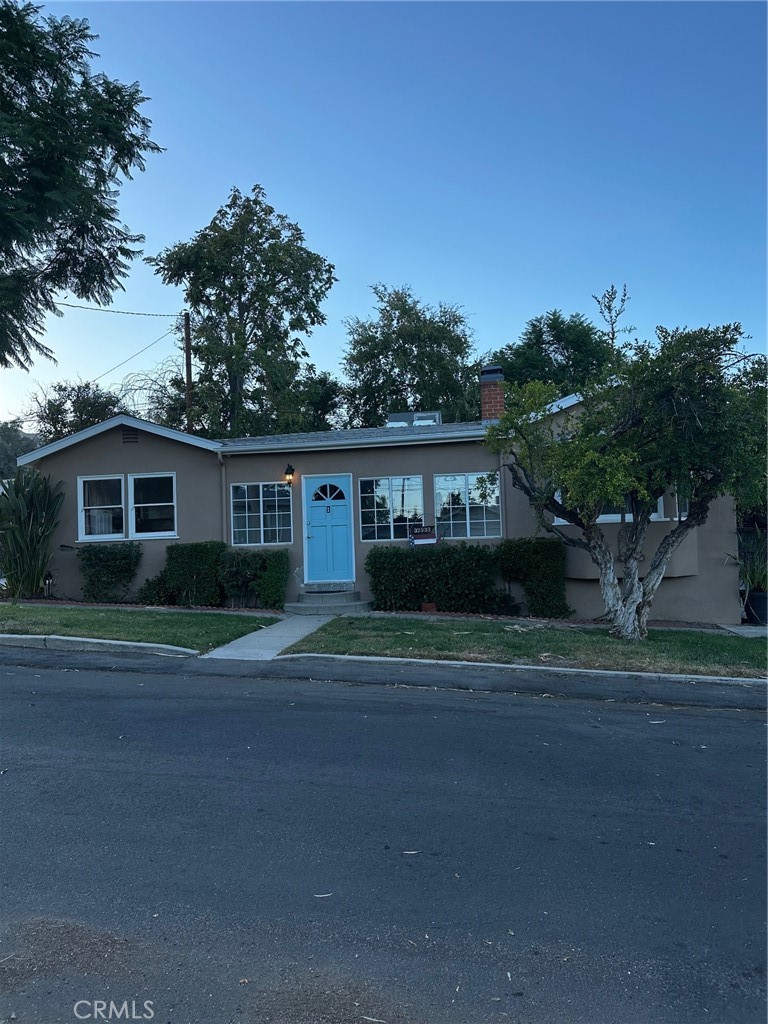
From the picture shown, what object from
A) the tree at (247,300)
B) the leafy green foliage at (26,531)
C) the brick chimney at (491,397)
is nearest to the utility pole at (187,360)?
the tree at (247,300)

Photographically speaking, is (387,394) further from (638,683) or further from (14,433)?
(638,683)

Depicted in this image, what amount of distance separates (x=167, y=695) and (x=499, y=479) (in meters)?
9.12

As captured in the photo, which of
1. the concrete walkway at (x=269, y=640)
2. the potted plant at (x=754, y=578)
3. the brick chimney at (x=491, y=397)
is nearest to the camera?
the concrete walkway at (x=269, y=640)

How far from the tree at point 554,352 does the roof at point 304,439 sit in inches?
841

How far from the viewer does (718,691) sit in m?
8.24

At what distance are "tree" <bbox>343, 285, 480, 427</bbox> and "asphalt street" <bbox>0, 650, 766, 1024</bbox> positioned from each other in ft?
96.0

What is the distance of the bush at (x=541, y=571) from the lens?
13836 millimetres

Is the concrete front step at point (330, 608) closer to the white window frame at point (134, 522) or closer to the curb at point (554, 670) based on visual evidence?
the white window frame at point (134, 522)

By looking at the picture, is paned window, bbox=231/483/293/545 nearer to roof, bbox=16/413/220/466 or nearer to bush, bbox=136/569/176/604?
roof, bbox=16/413/220/466

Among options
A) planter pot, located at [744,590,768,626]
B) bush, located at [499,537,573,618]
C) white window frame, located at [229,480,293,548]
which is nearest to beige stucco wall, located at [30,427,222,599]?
white window frame, located at [229,480,293,548]

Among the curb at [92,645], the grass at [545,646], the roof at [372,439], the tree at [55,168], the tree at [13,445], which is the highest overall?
the tree at [55,168]

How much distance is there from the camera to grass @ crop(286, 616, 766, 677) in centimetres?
928

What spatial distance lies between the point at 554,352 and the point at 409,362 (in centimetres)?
820

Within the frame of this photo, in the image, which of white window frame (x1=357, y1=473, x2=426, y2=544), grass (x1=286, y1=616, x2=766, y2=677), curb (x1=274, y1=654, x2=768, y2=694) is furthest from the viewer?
white window frame (x1=357, y1=473, x2=426, y2=544)
